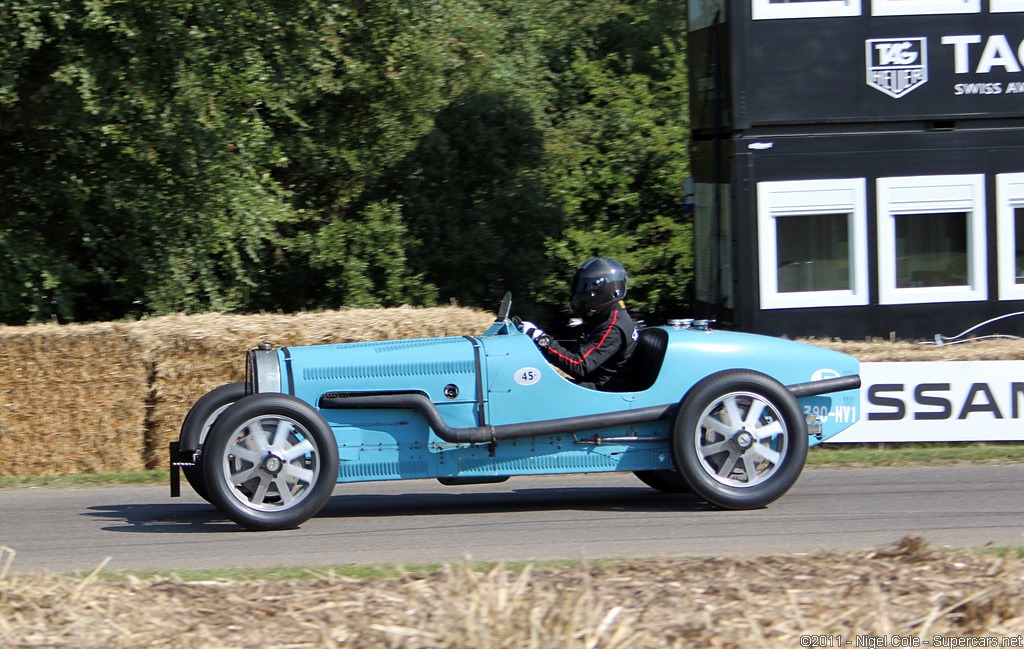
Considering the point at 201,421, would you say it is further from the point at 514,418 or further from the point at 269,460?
the point at 514,418

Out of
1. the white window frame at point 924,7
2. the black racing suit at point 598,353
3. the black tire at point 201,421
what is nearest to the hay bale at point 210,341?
the black tire at point 201,421

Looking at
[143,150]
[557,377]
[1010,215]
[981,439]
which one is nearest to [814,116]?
[1010,215]

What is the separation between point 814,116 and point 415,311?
192 inches

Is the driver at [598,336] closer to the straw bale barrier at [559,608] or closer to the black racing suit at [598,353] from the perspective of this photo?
the black racing suit at [598,353]

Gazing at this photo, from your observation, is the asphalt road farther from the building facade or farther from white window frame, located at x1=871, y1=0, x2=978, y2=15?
white window frame, located at x1=871, y1=0, x2=978, y2=15

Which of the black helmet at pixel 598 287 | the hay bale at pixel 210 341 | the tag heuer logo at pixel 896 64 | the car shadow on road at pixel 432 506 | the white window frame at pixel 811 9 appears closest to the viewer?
the car shadow on road at pixel 432 506

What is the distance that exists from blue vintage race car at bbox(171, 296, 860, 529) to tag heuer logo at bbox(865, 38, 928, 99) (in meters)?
6.24

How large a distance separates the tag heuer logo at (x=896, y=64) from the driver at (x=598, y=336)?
237 inches

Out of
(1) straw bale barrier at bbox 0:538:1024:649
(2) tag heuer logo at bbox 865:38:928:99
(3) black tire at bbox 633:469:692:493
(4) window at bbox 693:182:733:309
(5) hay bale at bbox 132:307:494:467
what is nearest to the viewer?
(1) straw bale barrier at bbox 0:538:1024:649

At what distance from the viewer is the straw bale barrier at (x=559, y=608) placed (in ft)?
13.5

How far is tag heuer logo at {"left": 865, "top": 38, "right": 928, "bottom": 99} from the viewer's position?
1173 centimetres

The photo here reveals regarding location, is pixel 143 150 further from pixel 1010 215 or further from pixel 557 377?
pixel 1010 215

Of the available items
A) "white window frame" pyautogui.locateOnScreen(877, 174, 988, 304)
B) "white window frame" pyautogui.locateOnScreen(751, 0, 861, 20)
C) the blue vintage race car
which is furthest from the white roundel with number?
"white window frame" pyautogui.locateOnScreen(751, 0, 861, 20)

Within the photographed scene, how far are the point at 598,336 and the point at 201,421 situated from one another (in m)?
2.59
